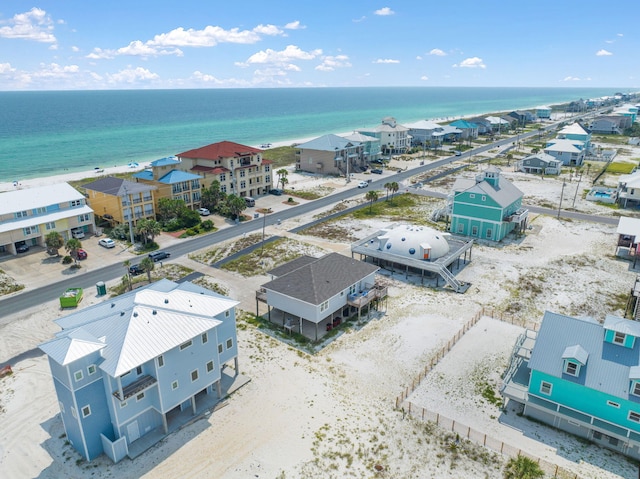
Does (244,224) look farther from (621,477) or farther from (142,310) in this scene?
(621,477)

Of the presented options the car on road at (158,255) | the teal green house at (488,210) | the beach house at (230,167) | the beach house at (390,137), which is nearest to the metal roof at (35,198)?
the car on road at (158,255)

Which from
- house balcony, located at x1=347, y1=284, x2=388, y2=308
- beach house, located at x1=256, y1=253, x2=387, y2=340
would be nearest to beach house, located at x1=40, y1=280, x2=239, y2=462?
beach house, located at x1=256, y1=253, x2=387, y2=340

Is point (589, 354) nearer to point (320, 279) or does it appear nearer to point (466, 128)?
point (320, 279)

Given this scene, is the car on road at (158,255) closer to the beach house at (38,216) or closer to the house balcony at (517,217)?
the beach house at (38,216)

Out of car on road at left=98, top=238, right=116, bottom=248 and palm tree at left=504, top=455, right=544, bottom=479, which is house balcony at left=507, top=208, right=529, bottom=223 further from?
car on road at left=98, top=238, right=116, bottom=248

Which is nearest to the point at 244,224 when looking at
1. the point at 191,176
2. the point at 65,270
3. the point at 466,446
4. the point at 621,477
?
the point at 191,176

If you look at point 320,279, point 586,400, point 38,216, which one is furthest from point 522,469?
point 38,216
